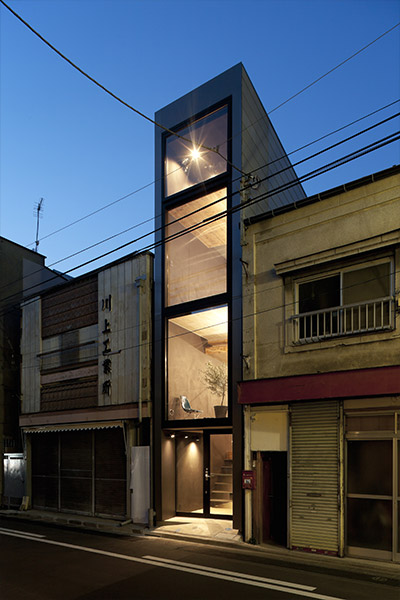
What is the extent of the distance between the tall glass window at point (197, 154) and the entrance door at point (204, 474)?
7.96 meters

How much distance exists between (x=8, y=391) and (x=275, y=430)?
45.2ft

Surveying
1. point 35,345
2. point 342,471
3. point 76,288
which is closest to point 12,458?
point 35,345

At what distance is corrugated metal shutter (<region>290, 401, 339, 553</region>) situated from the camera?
37.6ft

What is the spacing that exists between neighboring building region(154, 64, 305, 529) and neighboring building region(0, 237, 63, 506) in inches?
259

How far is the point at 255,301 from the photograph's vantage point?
45.6 ft

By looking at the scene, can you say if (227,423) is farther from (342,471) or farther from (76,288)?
(76,288)

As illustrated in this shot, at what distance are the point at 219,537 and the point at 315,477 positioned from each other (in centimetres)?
318

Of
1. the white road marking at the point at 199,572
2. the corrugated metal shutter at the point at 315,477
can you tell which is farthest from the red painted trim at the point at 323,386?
the white road marking at the point at 199,572

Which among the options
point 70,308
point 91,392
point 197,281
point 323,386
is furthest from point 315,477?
point 70,308

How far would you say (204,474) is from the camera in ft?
52.0

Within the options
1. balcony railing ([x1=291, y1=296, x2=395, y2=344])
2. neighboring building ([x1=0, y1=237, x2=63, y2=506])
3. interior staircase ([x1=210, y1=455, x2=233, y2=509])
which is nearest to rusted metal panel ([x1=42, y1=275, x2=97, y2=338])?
neighboring building ([x1=0, y1=237, x2=63, y2=506])

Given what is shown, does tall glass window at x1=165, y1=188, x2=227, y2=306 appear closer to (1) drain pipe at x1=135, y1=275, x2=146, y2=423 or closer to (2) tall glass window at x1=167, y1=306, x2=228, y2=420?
(2) tall glass window at x1=167, y1=306, x2=228, y2=420

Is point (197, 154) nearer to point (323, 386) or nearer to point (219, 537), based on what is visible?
point (323, 386)

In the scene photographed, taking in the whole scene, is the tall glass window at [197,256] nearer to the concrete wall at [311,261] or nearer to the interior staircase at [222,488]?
the concrete wall at [311,261]
